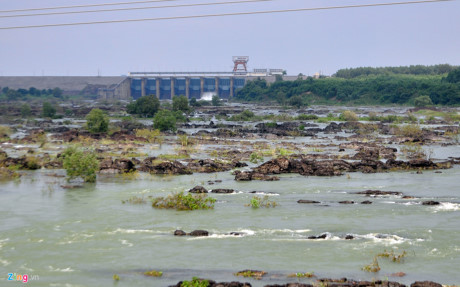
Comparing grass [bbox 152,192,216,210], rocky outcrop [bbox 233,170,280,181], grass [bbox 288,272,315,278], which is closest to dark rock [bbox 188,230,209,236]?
grass [bbox 152,192,216,210]

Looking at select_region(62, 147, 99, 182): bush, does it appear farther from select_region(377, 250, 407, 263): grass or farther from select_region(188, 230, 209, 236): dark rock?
select_region(377, 250, 407, 263): grass

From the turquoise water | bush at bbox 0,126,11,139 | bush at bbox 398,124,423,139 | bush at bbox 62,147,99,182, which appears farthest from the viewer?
bush at bbox 0,126,11,139

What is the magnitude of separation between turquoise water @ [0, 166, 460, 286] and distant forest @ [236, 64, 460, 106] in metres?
73.4

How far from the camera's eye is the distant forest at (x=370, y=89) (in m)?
98.0

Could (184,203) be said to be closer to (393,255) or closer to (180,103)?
(393,255)

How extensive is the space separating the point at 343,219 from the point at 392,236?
2.55m

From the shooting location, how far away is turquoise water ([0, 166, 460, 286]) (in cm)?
1488

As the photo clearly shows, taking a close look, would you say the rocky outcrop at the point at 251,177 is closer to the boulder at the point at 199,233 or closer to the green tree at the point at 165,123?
the boulder at the point at 199,233

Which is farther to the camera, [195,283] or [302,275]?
[302,275]

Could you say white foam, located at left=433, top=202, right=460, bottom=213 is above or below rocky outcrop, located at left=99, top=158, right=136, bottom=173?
below

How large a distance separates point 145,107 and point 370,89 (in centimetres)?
5865

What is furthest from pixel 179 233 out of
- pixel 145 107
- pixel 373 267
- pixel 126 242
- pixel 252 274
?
pixel 145 107

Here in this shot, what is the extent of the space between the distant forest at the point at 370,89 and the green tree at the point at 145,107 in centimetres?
3709

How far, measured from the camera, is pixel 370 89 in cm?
11575
